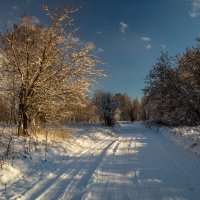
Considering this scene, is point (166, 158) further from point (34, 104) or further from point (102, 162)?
point (34, 104)

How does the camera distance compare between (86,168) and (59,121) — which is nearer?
(86,168)

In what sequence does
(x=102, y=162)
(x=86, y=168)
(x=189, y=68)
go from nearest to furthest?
(x=86, y=168), (x=102, y=162), (x=189, y=68)

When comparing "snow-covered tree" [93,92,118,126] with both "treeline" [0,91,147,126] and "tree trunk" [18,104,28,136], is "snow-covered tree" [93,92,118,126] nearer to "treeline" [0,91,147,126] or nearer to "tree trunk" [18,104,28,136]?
"treeline" [0,91,147,126]

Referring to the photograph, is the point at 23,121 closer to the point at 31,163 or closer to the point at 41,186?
the point at 31,163

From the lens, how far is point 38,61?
49.2 ft

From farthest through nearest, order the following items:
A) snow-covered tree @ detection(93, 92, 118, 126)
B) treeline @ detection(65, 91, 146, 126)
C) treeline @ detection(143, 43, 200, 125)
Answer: snow-covered tree @ detection(93, 92, 118, 126), treeline @ detection(143, 43, 200, 125), treeline @ detection(65, 91, 146, 126)

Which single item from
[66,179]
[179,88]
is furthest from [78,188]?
[179,88]

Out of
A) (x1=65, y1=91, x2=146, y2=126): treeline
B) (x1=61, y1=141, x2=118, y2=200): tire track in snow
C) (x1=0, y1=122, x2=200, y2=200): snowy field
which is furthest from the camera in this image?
(x1=65, y1=91, x2=146, y2=126): treeline

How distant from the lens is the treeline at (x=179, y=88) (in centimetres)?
2636

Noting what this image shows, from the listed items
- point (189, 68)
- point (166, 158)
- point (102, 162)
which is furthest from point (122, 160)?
point (189, 68)

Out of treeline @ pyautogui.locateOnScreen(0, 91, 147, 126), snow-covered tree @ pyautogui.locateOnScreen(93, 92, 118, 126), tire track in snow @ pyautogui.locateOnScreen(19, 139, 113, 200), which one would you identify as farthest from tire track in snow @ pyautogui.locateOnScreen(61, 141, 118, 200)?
snow-covered tree @ pyautogui.locateOnScreen(93, 92, 118, 126)

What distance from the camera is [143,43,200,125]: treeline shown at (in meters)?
26.4

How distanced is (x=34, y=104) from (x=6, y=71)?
2317 millimetres

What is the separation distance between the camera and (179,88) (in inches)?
1120
